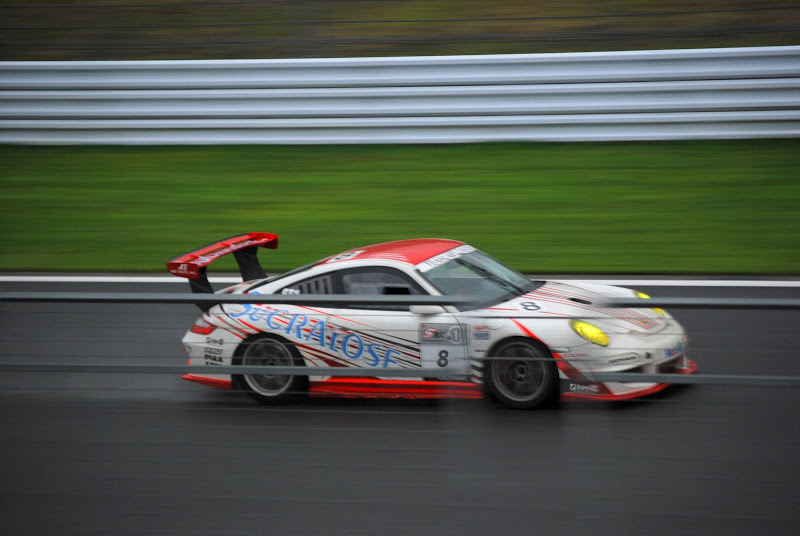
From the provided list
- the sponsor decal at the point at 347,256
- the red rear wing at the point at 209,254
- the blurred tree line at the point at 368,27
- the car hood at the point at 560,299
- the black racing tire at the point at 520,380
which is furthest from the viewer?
the blurred tree line at the point at 368,27

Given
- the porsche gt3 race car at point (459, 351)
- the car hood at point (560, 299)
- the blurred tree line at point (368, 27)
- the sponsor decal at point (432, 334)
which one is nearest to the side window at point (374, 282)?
the car hood at point (560, 299)

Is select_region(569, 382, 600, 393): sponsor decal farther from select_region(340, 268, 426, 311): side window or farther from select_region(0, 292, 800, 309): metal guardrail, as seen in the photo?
select_region(340, 268, 426, 311): side window

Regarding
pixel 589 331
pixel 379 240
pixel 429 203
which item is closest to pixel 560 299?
pixel 589 331

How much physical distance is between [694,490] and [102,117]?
1073cm

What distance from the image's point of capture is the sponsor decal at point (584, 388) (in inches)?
117

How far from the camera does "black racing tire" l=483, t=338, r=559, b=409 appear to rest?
2928 millimetres

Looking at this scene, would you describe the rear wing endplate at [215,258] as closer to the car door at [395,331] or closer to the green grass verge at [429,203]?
the car door at [395,331]

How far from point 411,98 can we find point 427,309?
8233 mm

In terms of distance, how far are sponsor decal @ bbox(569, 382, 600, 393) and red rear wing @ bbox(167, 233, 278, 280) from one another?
389 cm

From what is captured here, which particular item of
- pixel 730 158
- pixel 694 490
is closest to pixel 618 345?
pixel 694 490

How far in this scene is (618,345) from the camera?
3.29 meters

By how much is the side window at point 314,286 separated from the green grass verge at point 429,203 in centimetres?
314

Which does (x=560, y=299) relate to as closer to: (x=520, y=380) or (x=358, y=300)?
(x=520, y=380)

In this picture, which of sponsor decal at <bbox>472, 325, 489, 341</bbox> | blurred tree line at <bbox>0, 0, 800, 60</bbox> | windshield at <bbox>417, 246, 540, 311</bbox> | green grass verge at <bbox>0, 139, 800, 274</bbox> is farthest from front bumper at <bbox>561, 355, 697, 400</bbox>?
blurred tree line at <bbox>0, 0, 800, 60</bbox>
